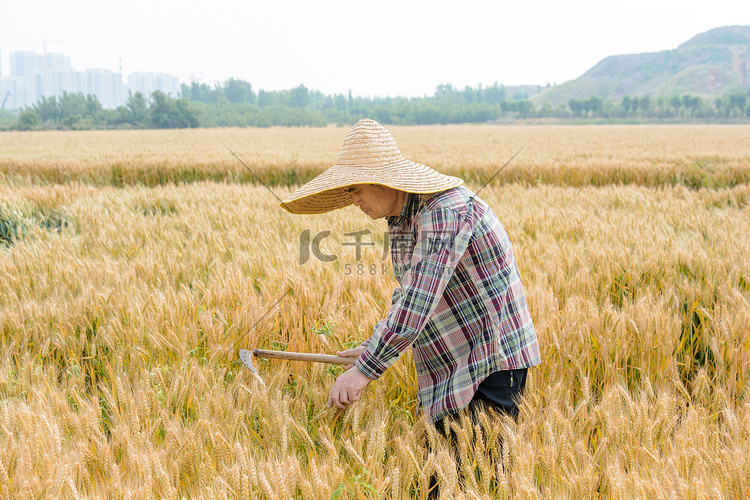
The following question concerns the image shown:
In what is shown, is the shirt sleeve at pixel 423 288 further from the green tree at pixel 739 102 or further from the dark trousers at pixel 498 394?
the green tree at pixel 739 102

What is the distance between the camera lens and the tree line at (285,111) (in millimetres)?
70625

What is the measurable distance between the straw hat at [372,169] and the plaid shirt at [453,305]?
8 cm

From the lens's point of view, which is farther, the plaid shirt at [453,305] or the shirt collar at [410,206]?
the shirt collar at [410,206]

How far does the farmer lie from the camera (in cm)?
148

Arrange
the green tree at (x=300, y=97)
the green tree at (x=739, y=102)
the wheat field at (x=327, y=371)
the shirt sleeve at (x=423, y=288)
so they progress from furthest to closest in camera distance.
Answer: the green tree at (x=739, y=102)
the green tree at (x=300, y=97)
the shirt sleeve at (x=423, y=288)
the wheat field at (x=327, y=371)

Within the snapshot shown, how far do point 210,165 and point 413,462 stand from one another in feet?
33.0

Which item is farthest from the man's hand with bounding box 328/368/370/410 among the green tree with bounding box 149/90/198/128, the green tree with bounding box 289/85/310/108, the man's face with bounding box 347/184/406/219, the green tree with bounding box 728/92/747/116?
the green tree with bounding box 728/92/747/116

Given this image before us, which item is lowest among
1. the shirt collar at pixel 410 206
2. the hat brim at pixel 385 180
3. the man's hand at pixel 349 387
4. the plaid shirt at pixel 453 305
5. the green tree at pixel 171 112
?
the man's hand at pixel 349 387

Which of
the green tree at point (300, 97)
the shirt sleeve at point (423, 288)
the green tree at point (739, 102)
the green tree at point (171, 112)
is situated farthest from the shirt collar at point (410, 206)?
the green tree at point (739, 102)

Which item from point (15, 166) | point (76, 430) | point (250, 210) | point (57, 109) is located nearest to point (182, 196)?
point (250, 210)

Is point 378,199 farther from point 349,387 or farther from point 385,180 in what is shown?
point 349,387

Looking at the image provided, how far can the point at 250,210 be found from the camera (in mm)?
4879

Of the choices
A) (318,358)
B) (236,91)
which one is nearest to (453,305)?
(318,358)

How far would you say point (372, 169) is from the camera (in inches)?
62.2
